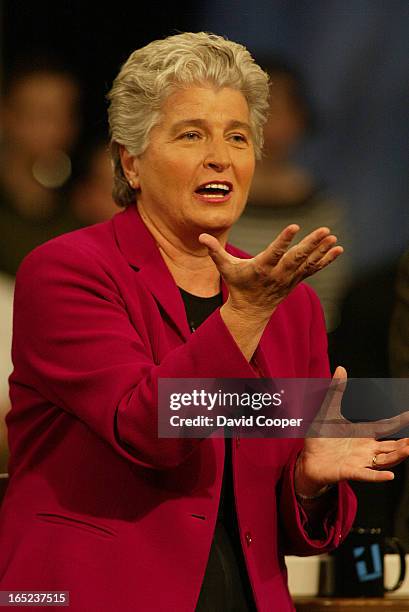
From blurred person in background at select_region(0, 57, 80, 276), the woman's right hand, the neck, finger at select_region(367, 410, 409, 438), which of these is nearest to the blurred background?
blurred person in background at select_region(0, 57, 80, 276)

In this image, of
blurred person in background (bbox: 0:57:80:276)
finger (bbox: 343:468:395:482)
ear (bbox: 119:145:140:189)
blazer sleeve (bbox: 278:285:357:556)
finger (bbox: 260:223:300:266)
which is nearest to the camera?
finger (bbox: 260:223:300:266)

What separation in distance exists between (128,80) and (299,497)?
71 cm

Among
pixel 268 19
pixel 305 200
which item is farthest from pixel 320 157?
pixel 268 19

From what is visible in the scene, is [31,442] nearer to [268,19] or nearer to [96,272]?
[96,272]

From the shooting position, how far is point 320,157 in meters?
2.02

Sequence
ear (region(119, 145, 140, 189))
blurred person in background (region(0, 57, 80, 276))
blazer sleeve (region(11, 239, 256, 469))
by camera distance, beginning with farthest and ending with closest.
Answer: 1. blurred person in background (region(0, 57, 80, 276))
2. ear (region(119, 145, 140, 189))
3. blazer sleeve (region(11, 239, 256, 469))

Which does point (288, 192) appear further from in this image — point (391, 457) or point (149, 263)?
point (391, 457)

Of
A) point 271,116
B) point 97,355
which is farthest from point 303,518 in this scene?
point 271,116

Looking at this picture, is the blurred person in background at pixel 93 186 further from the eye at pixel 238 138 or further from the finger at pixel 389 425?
the finger at pixel 389 425

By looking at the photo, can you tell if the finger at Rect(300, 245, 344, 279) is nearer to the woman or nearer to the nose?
the woman

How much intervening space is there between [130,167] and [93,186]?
351 mm

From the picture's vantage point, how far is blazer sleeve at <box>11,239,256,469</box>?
1.25 metres

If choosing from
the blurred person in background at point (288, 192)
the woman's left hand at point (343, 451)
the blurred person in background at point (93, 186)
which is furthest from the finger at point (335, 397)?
the blurred person in background at point (93, 186)

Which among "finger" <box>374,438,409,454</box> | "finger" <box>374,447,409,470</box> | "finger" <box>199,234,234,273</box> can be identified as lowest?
"finger" <box>374,447,409,470</box>
